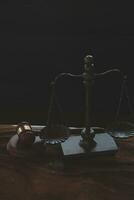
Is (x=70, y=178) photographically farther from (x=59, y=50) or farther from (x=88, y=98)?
(x=59, y=50)

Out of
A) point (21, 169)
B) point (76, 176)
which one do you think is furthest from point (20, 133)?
point (76, 176)

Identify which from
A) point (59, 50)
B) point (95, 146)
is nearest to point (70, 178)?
point (95, 146)

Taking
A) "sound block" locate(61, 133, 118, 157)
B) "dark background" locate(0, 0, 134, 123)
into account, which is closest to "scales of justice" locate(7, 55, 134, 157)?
"sound block" locate(61, 133, 118, 157)

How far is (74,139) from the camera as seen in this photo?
53.9 inches

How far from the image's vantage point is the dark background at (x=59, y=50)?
6.43ft

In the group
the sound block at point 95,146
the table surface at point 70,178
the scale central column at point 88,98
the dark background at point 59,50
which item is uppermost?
the dark background at point 59,50

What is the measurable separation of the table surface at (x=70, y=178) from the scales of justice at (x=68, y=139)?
0.09ft

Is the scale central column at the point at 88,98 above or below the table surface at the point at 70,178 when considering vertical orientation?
above

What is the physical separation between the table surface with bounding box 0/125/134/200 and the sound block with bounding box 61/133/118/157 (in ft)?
0.07

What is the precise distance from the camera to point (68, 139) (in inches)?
53.8

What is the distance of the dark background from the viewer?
1959 millimetres

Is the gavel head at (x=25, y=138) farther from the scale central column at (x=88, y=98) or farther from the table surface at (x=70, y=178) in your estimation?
the scale central column at (x=88, y=98)

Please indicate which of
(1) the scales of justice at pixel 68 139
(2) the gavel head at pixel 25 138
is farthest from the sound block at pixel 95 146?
(2) the gavel head at pixel 25 138

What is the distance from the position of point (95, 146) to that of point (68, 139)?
0.30ft
